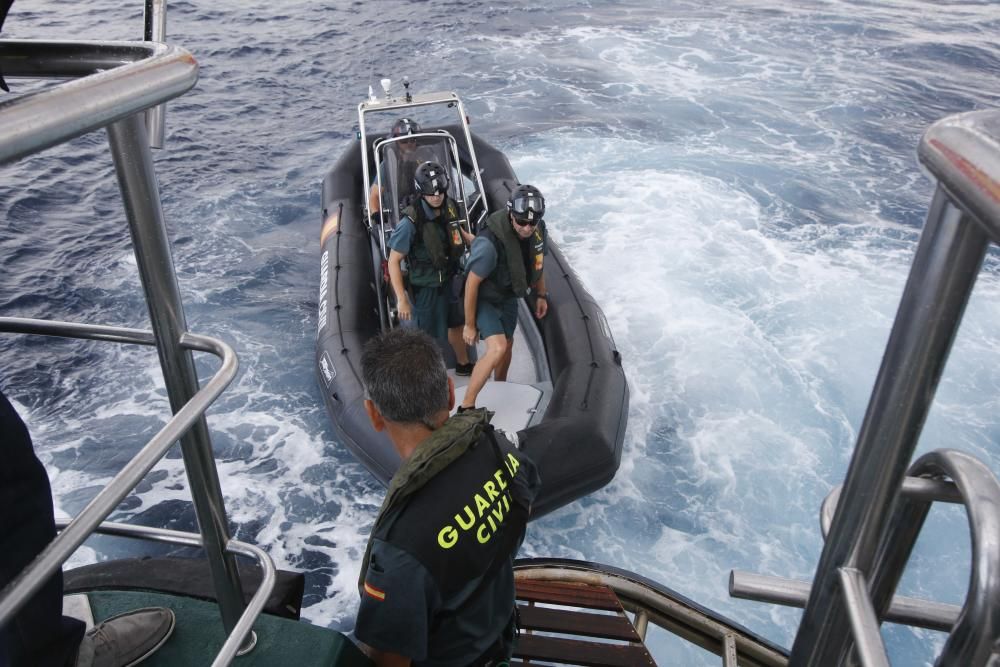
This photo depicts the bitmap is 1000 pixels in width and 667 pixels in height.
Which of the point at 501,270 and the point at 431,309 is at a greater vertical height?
the point at 501,270

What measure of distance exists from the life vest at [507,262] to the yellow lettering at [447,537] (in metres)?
2.45

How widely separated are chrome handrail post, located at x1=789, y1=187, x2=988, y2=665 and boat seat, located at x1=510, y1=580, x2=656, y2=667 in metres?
1.55

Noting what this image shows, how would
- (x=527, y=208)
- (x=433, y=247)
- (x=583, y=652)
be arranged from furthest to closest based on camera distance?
1. (x=433, y=247)
2. (x=527, y=208)
3. (x=583, y=652)

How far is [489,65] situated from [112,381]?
28.2 ft

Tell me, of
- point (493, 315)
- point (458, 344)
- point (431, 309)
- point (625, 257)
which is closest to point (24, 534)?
point (493, 315)

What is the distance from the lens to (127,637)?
133 cm

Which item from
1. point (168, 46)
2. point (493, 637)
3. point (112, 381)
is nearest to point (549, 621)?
point (493, 637)

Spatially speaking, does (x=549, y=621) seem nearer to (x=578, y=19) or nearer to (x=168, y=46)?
(x=168, y=46)

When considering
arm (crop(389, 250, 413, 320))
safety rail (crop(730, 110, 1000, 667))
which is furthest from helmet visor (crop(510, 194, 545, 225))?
safety rail (crop(730, 110, 1000, 667))

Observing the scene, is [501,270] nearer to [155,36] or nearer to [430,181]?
[430,181]

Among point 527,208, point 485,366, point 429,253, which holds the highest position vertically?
point 527,208

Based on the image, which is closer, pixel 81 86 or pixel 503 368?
pixel 81 86

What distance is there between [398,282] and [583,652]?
2.39 m

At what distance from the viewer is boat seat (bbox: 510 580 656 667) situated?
2172 millimetres
